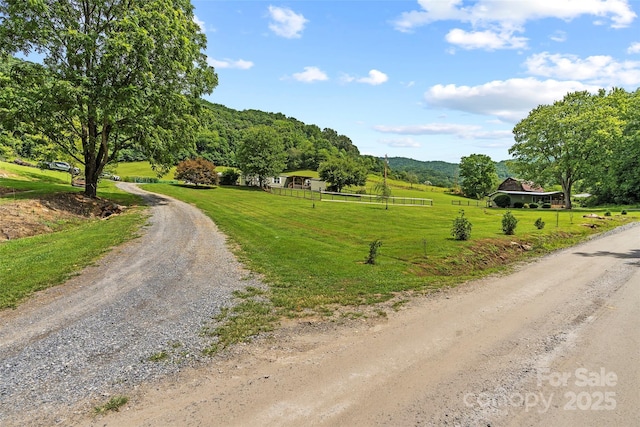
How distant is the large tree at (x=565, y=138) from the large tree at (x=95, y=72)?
51091mm

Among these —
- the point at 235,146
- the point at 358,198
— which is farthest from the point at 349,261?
the point at 235,146

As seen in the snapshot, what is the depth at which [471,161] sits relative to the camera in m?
92.2

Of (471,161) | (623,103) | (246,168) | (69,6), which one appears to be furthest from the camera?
(471,161)

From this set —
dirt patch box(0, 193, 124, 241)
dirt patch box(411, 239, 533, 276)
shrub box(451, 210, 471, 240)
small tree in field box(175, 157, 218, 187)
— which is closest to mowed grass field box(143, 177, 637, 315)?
dirt patch box(411, 239, 533, 276)

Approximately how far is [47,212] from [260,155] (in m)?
50.6

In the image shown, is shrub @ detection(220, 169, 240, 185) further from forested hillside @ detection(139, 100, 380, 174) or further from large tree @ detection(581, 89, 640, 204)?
large tree @ detection(581, 89, 640, 204)

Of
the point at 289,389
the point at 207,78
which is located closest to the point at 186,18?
the point at 207,78

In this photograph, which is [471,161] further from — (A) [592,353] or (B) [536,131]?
(A) [592,353]

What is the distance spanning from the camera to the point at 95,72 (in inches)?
935

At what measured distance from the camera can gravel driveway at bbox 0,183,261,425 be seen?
16.9 feet

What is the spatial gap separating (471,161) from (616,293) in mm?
88748

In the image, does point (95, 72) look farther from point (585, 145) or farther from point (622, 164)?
point (622, 164)

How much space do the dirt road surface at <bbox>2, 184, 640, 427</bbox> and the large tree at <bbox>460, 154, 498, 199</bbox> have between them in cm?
9007

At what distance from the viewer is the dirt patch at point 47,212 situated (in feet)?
58.8
